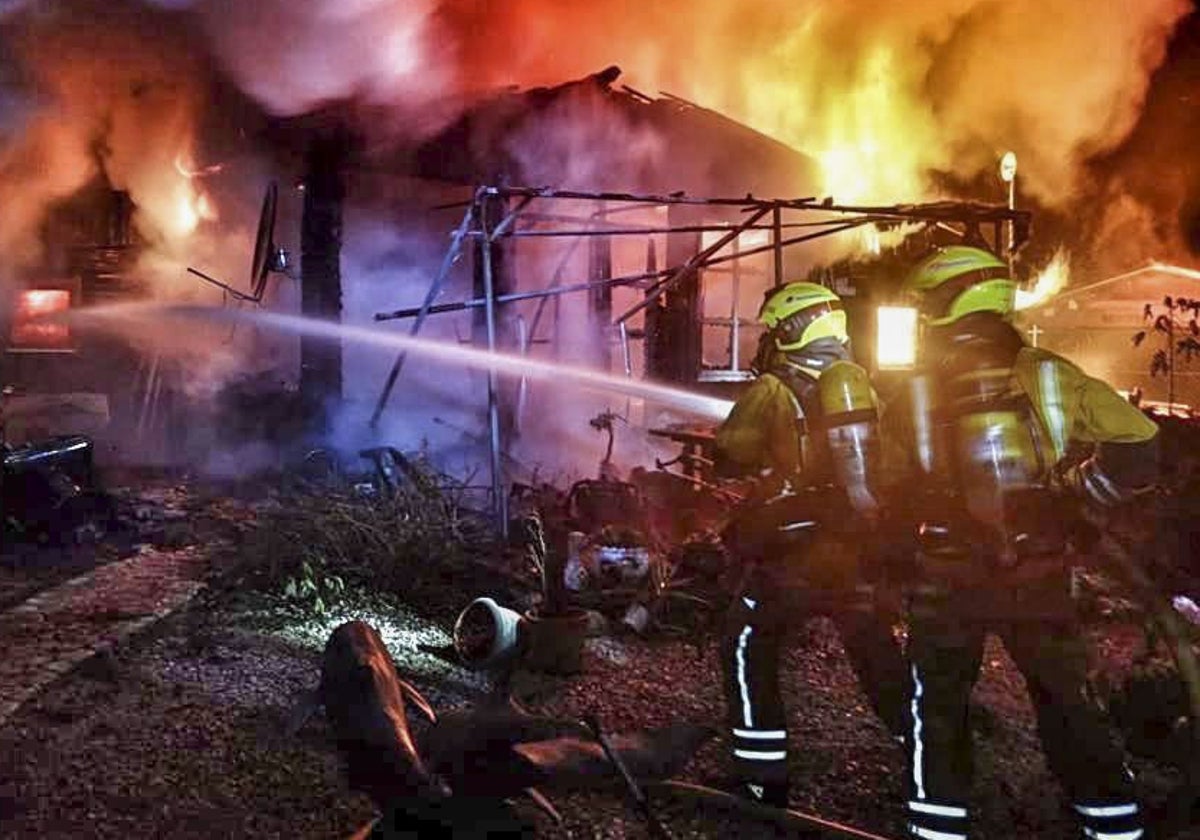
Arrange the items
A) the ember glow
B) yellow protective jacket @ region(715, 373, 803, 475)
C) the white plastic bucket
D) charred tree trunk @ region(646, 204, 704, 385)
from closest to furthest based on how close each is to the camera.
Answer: yellow protective jacket @ region(715, 373, 803, 475)
the white plastic bucket
charred tree trunk @ region(646, 204, 704, 385)
the ember glow

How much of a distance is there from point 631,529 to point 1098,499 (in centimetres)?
377

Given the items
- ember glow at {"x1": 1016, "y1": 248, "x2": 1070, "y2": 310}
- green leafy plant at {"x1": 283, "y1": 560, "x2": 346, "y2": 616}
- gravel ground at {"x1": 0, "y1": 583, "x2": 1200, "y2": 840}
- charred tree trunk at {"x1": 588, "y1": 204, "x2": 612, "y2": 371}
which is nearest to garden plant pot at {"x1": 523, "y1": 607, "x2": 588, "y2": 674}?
gravel ground at {"x1": 0, "y1": 583, "x2": 1200, "y2": 840}

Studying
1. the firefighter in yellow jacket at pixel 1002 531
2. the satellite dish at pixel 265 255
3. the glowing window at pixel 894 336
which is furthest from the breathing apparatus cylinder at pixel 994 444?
the satellite dish at pixel 265 255

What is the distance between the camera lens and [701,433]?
9977 millimetres

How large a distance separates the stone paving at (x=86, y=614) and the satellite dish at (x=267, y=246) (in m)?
5.07

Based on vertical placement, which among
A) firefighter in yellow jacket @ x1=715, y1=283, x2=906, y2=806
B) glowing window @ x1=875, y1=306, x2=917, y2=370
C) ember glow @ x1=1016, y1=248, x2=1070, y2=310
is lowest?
firefighter in yellow jacket @ x1=715, y1=283, x2=906, y2=806

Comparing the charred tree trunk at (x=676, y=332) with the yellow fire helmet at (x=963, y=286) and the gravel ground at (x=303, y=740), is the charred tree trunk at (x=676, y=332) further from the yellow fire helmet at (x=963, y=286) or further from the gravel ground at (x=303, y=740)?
the yellow fire helmet at (x=963, y=286)

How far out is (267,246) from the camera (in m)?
12.9

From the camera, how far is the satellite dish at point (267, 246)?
1264 centimetres

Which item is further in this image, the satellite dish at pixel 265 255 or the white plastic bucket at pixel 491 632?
the satellite dish at pixel 265 255

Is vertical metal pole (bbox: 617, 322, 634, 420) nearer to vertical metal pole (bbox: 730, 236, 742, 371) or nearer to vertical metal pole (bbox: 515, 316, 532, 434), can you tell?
vertical metal pole (bbox: 515, 316, 532, 434)

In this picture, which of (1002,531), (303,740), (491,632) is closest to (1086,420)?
(1002,531)

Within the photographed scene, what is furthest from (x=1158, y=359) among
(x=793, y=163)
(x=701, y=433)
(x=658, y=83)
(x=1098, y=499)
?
(x=658, y=83)

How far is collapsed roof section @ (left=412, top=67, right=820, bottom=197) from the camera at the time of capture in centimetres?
1241
